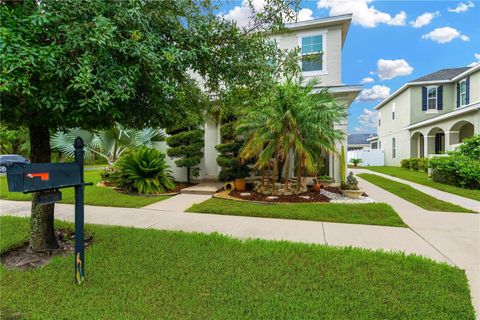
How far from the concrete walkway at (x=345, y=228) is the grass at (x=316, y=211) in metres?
0.25

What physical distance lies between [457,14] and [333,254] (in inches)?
437

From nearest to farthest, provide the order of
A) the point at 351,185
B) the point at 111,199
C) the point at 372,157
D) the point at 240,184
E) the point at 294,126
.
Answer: the point at 294,126 → the point at 111,199 → the point at 351,185 → the point at 240,184 → the point at 372,157

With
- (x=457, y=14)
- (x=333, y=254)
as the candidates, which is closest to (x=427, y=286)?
(x=333, y=254)

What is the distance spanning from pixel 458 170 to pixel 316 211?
7.94 m

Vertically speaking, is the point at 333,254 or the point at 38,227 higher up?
the point at 38,227

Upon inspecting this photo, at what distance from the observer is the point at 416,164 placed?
17219 millimetres

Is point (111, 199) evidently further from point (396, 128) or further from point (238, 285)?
point (396, 128)

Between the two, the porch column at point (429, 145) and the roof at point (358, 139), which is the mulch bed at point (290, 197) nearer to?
the porch column at point (429, 145)

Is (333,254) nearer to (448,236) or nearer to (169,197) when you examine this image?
(448,236)

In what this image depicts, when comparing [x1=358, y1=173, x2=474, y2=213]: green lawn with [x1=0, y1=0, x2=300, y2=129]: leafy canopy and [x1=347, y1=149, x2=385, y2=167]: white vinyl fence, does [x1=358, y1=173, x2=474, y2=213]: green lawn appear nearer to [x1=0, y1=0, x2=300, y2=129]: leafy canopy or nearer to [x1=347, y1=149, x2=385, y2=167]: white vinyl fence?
[x1=0, y1=0, x2=300, y2=129]: leafy canopy

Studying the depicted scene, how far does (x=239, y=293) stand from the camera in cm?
251

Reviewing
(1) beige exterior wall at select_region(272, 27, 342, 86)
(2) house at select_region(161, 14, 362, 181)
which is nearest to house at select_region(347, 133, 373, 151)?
(2) house at select_region(161, 14, 362, 181)

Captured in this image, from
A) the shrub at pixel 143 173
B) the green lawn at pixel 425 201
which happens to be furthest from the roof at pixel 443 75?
the shrub at pixel 143 173

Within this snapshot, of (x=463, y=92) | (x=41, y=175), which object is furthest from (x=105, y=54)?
(x=463, y=92)
